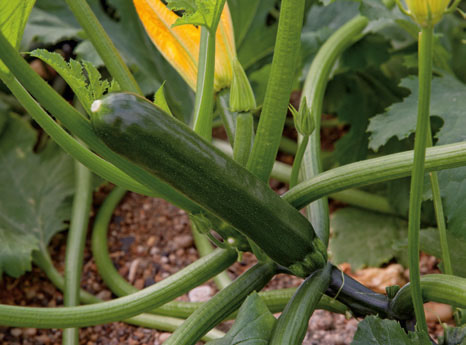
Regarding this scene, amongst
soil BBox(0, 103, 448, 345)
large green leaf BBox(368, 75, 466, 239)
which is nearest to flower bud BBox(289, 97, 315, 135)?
large green leaf BBox(368, 75, 466, 239)

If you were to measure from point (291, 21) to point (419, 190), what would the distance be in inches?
12.1

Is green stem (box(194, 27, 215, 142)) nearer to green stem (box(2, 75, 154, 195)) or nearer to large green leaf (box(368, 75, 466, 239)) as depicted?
green stem (box(2, 75, 154, 195))

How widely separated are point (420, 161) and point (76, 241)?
99 centimetres

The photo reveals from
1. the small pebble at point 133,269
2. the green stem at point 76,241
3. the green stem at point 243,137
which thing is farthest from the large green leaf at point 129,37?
the green stem at point 243,137

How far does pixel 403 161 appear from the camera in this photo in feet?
2.93

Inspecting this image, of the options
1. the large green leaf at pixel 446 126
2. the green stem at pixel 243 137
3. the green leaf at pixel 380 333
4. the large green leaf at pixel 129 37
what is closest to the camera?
the green leaf at pixel 380 333

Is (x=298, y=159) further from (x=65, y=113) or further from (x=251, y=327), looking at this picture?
(x=65, y=113)

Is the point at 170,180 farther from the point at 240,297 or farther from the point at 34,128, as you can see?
the point at 34,128

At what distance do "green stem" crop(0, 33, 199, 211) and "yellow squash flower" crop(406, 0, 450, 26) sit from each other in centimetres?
46

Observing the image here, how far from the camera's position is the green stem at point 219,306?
3.10 feet

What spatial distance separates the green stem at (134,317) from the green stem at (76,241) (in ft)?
0.21

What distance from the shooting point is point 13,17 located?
34.1 inches

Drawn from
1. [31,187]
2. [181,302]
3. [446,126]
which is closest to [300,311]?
[181,302]

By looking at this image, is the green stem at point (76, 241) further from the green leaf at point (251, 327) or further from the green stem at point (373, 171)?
the green stem at point (373, 171)
